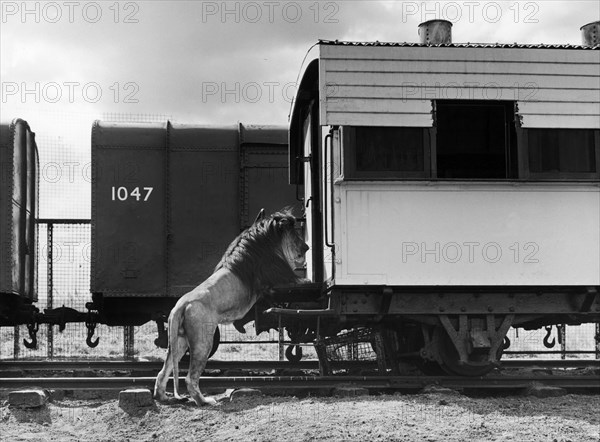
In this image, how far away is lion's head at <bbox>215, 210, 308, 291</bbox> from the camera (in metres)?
8.05

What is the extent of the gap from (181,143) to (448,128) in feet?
13.5

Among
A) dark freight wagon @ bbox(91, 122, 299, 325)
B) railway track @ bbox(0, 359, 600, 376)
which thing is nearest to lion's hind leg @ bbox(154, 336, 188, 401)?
railway track @ bbox(0, 359, 600, 376)

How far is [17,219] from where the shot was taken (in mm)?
11719

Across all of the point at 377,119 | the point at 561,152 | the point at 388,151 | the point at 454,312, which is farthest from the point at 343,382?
the point at 561,152

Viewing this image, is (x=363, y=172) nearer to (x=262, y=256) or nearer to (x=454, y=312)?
(x=262, y=256)

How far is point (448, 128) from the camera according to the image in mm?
9812

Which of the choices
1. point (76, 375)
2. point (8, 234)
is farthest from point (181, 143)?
point (76, 375)

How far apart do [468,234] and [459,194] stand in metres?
0.40

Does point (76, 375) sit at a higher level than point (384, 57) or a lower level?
lower

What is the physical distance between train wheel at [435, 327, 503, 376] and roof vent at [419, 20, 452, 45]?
318 cm

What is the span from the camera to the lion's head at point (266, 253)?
805cm

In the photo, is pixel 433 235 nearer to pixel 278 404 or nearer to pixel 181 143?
pixel 278 404

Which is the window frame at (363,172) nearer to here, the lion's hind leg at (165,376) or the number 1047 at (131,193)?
the lion's hind leg at (165,376)

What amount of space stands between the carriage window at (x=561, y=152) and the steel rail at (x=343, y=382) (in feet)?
6.83
